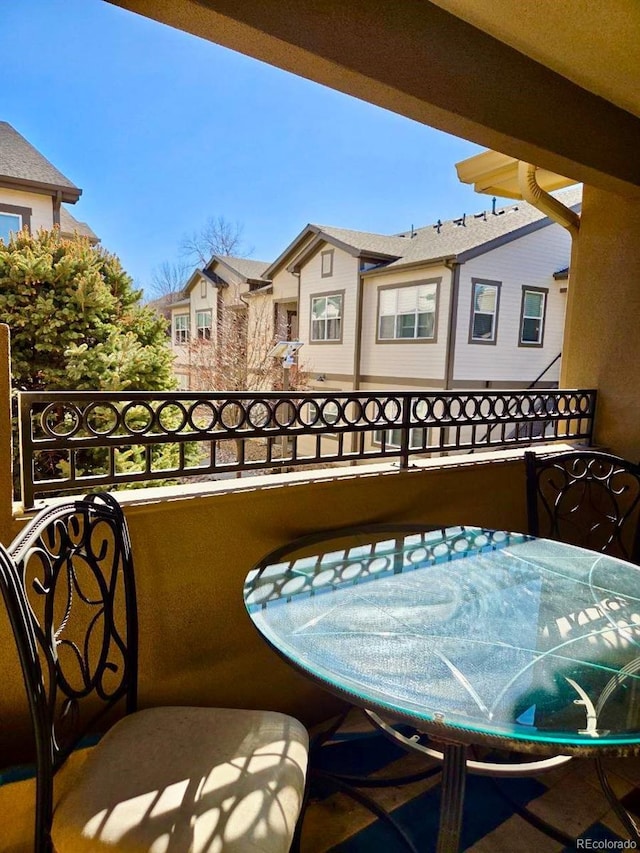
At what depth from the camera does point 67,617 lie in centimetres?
113

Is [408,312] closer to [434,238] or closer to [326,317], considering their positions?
[434,238]

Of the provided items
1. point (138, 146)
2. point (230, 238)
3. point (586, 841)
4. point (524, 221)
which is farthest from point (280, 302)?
point (586, 841)

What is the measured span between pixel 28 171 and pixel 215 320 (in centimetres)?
621

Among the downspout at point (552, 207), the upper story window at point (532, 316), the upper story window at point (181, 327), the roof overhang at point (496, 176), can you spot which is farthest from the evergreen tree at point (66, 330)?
the upper story window at point (181, 327)

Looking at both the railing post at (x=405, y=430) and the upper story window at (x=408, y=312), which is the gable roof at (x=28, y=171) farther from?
the railing post at (x=405, y=430)

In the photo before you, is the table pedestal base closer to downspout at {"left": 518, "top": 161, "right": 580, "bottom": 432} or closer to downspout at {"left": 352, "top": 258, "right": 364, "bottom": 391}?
downspout at {"left": 518, "top": 161, "right": 580, "bottom": 432}

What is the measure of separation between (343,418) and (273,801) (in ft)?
3.93

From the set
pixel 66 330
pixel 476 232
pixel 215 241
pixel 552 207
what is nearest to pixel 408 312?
pixel 476 232

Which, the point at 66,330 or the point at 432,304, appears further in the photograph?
the point at 432,304

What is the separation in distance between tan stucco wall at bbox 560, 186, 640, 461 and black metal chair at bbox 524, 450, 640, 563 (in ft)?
0.97

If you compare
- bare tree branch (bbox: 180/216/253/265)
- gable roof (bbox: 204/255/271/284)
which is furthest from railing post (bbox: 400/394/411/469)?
bare tree branch (bbox: 180/216/253/265)

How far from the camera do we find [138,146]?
1487 cm

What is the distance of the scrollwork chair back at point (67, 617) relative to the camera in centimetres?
90

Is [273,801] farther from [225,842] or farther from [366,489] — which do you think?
[366,489]
